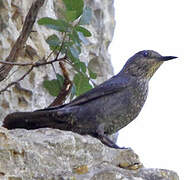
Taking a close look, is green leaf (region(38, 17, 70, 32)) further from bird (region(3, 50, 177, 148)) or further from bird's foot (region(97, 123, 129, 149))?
bird's foot (region(97, 123, 129, 149))

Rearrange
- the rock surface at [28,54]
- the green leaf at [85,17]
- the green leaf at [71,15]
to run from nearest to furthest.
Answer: the green leaf at [71,15]
the green leaf at [85,17]
the rock surface at [28,54]

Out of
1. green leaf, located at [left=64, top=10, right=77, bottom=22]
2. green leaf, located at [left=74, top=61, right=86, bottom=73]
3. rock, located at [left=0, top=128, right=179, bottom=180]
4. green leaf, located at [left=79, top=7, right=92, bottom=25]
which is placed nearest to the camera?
rock, located at [left=0, top=128, right=179, bottom=180]

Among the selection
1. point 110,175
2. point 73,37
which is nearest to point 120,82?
point 73,37

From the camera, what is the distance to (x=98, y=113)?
4.53 metres

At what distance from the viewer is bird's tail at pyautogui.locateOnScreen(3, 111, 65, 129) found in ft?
13.8

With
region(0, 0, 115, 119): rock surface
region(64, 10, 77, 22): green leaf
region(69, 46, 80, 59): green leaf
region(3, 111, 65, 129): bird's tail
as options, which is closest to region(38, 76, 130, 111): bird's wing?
region(3, 111, 65, 129): bird's tail

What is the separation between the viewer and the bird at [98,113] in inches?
170

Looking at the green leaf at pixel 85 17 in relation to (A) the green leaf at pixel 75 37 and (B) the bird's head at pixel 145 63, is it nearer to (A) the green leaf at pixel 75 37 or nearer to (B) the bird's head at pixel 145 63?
(A) the green leaf at pixel 75 37

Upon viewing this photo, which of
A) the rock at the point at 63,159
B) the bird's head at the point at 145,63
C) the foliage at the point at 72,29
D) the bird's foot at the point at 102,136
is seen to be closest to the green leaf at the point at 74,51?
the foliage at the point at 72,29

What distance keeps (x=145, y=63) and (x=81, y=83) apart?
765 millimetres

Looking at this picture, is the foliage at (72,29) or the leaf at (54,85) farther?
the leaf at (54,85)

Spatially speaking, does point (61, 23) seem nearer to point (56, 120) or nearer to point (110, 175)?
point (56, 120)

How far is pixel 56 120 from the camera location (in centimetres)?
443

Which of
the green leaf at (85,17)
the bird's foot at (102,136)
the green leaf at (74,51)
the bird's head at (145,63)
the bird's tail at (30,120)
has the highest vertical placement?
the green leaf at (85,17)
